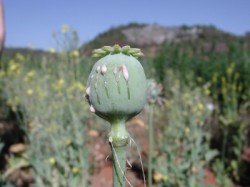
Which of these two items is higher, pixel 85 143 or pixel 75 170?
pixel 85 143

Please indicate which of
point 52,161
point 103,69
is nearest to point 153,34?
point 52,161

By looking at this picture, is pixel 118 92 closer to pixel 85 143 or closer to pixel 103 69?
pixel 103 69

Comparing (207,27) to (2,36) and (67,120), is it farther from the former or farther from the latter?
(2,36)

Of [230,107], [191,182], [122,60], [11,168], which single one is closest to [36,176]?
[11,168]

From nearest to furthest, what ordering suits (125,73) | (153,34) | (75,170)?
1. (125,73)
2. (75,170)
3. (153,34)

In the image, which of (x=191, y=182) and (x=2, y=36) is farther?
(x=191, y=182)

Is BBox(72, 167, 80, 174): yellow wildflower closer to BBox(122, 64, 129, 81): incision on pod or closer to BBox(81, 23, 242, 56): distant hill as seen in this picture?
BBox(122, 64, 129, 81): incision on pod
